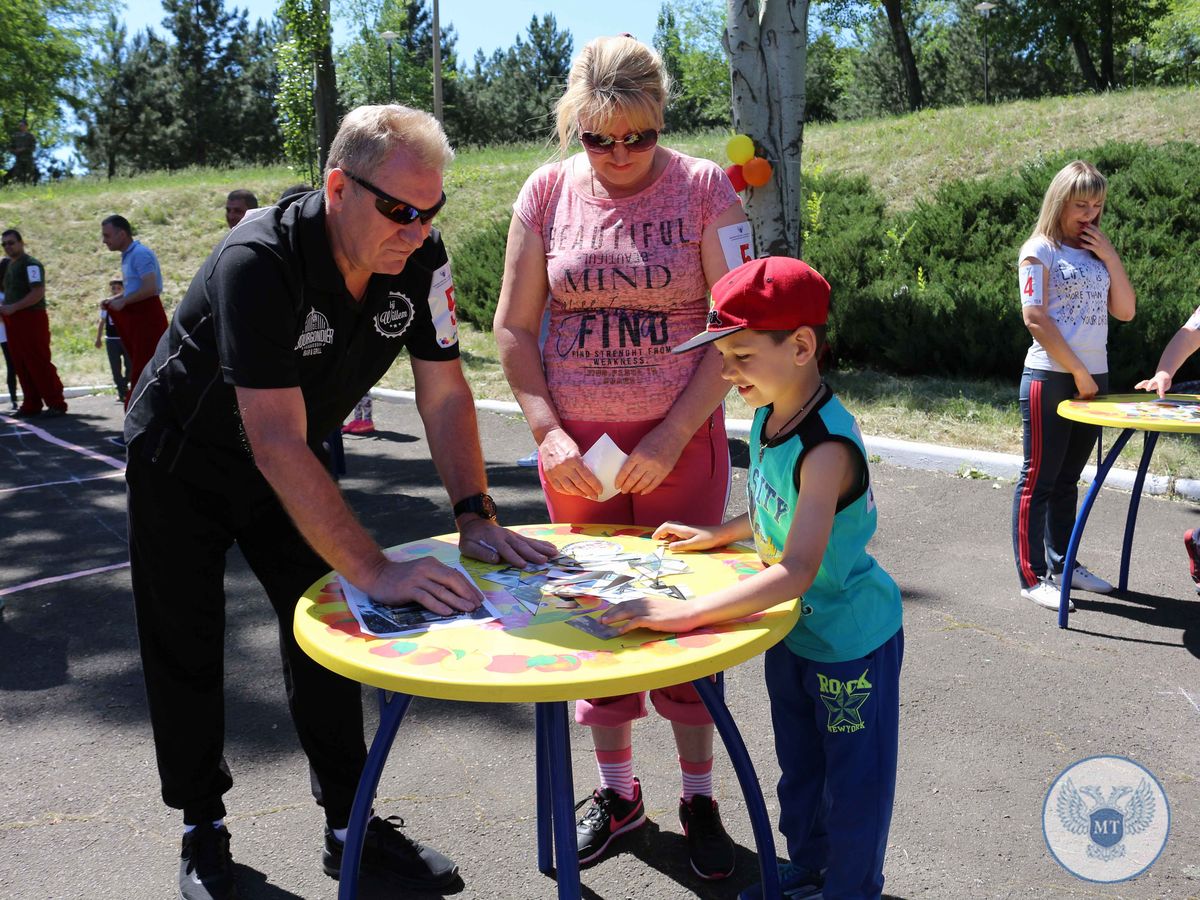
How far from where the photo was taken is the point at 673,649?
1678 mm

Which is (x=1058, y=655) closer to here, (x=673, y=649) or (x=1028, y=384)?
(x=1028, y=384)

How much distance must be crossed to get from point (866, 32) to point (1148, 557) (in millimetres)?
54338

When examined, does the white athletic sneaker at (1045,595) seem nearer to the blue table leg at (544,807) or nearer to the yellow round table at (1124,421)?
the yellow round table at (1124,421)

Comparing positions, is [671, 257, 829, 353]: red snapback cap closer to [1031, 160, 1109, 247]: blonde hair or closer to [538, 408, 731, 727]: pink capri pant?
[538, 408, 731, 727]: pink capri pant

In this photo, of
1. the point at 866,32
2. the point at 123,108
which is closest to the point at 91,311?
the point at 123,108

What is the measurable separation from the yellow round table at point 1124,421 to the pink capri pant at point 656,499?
1723 mm

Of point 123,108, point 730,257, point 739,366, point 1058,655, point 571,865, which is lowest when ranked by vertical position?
point 1058,655

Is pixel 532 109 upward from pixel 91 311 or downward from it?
upward

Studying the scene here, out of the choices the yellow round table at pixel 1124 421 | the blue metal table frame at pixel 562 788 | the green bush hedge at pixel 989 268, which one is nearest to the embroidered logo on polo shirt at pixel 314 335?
the blue metal table frame at pixel 562 788

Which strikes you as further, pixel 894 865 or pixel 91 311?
pixel 91 311

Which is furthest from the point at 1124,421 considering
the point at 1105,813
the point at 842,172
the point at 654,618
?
the point at 842,172

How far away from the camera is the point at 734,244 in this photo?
2.48 meters

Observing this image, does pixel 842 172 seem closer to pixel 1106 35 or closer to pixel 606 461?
pixel 606 461

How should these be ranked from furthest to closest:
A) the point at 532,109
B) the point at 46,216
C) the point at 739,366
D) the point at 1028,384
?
the point at 532,109 → the point at 46,216 → the point at 1028,384 → the point at 739,366
